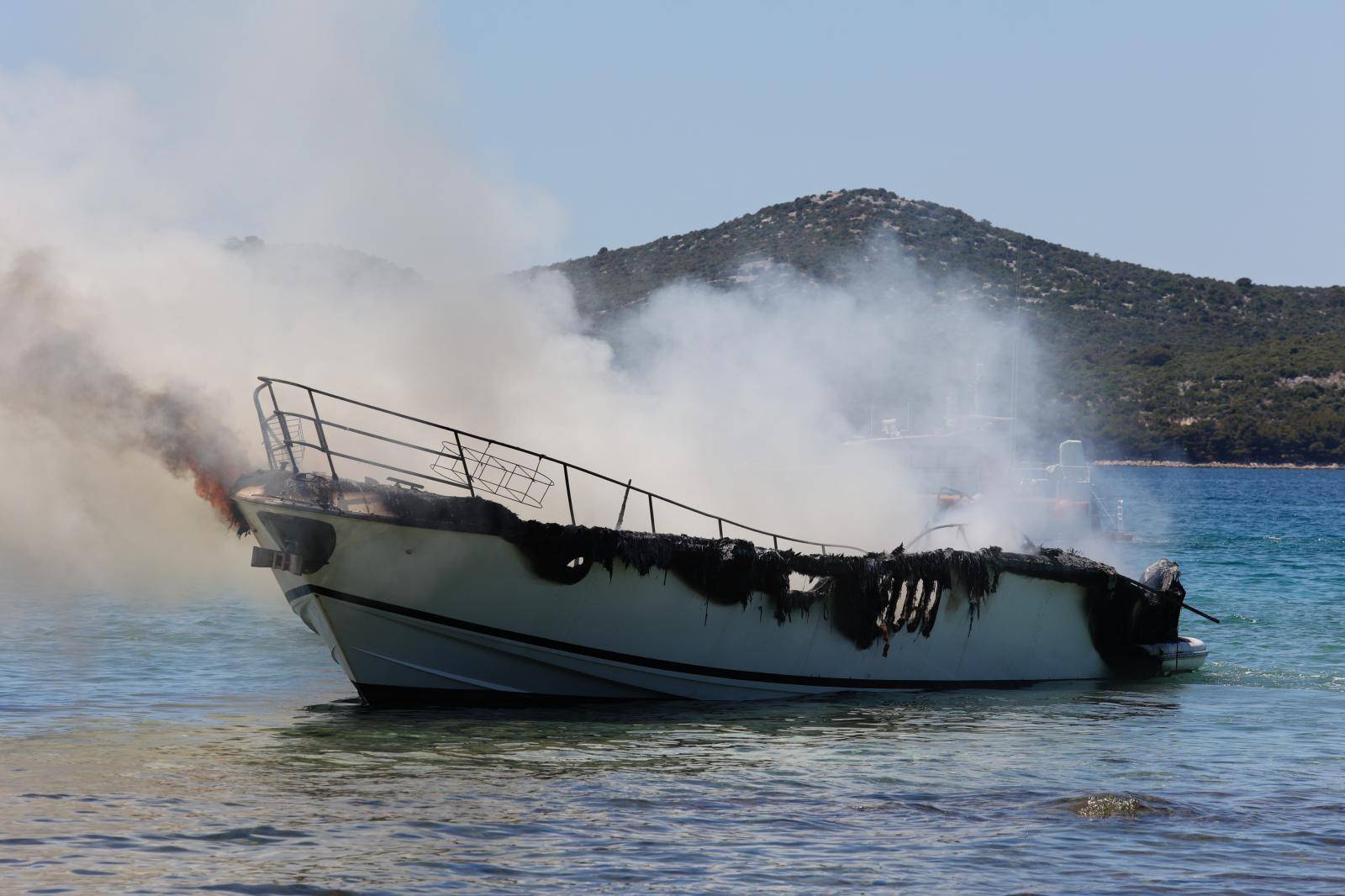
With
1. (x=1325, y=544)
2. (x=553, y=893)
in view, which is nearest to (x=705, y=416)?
(x=553, y=893)

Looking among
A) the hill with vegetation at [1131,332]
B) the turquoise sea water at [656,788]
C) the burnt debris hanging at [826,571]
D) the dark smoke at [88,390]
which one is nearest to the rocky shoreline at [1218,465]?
the hill with vegetation at [1131,332]

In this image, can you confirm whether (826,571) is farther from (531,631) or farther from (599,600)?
(531,631)

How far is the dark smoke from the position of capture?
22.9 m

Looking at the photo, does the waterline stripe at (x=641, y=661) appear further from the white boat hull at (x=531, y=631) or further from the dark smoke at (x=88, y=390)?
the dark smoke at (x=88, y=390)

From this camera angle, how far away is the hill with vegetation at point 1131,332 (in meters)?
134

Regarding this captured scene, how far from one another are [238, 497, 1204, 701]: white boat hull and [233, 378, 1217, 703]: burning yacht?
0.8 inches

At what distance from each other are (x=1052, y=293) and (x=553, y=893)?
513 ft

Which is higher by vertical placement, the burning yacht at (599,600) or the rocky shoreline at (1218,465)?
the rocky shoreline at (1218,465)

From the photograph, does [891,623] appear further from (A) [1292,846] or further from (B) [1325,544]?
(B) [1325,544]

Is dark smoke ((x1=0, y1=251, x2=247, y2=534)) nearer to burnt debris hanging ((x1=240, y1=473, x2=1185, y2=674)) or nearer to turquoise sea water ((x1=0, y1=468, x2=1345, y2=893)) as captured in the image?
turquoise sea water ((x1=0, y1=468, x2=1345, y2=893))

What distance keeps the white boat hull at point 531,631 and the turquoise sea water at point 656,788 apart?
0.45 meters

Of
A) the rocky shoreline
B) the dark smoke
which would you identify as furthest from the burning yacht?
the rocky shoreline

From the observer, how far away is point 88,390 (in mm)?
23578

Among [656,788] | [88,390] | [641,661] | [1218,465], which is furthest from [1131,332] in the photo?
[656,788]
